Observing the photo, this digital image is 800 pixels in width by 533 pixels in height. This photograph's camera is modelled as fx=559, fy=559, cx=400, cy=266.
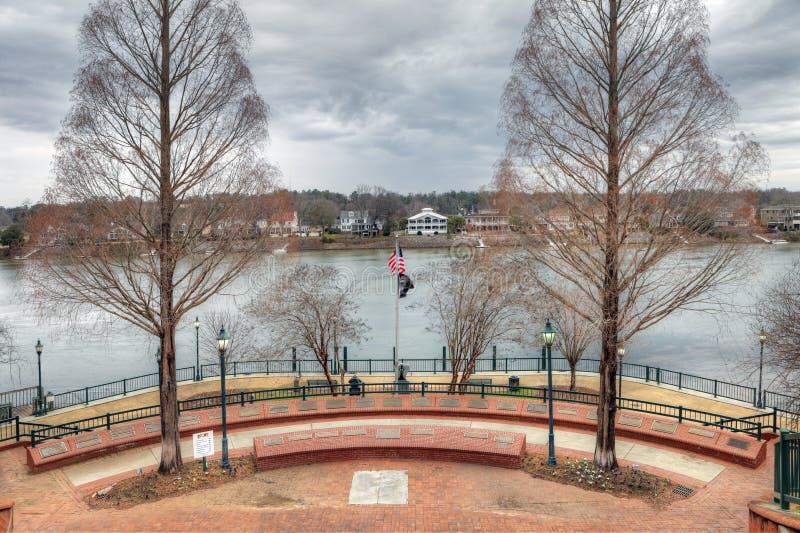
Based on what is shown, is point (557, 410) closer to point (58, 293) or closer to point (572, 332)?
point (572, 332)

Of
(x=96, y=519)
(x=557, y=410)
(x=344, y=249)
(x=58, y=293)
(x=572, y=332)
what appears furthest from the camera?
(x=344, y=249)

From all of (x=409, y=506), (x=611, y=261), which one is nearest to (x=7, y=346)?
(x=409, y=506)

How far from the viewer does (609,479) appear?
1277cm

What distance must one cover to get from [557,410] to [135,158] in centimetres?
1381

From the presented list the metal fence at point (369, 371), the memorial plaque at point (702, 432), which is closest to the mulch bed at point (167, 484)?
the memorial plaque at point (702, 432)

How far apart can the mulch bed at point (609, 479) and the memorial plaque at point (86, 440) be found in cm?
1126

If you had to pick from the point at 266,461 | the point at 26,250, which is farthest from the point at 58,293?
the point at 266,461

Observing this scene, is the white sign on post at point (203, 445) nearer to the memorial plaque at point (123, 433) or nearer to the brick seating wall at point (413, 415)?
the brick seating wall at point (413, 415)

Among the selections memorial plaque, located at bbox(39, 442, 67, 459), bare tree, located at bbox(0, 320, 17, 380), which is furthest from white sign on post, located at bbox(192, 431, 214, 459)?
bare tree, located at bbox(0, 320, 17, 380)

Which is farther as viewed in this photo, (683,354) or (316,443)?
(683,354)

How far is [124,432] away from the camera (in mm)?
15617

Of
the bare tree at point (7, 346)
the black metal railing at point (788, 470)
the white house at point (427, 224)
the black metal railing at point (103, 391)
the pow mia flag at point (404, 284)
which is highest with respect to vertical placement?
the white house at point (427, 224)

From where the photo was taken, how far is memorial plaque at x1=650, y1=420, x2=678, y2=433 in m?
15.2

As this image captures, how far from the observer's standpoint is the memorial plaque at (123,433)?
15.4 meters
